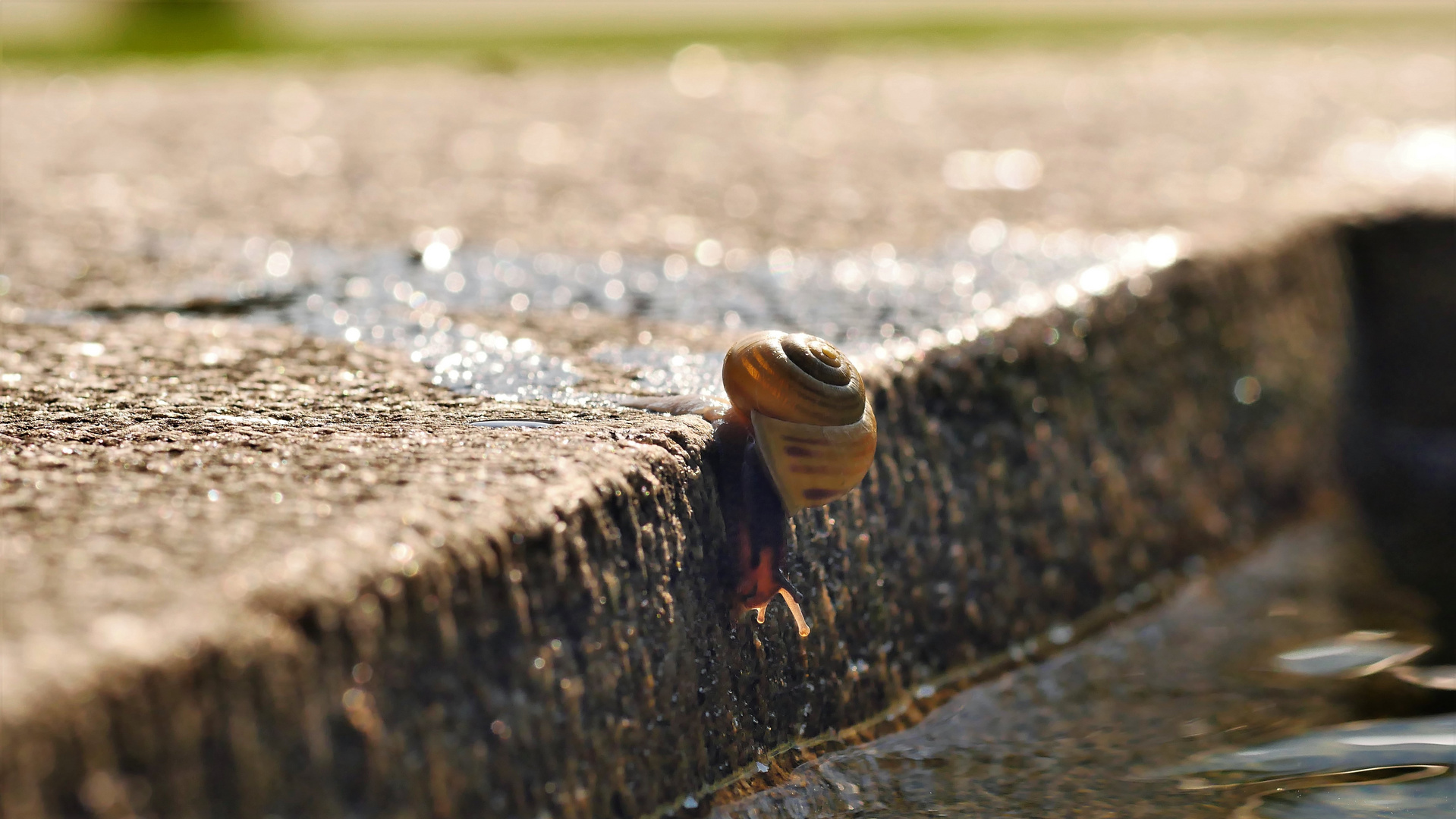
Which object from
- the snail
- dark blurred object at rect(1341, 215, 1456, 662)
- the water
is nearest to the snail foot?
the snail

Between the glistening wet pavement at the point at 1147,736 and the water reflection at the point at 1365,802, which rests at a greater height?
the glistening wet pavement at the point at 1147,736

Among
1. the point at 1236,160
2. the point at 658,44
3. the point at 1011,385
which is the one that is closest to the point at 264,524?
the point at 1011,385

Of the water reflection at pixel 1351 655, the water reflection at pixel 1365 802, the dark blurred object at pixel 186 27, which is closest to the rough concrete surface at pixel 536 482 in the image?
the water reflection at pixel 1351 655

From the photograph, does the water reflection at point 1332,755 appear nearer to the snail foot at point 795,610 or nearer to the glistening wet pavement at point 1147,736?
the glistening wet pavement at point 1147,736

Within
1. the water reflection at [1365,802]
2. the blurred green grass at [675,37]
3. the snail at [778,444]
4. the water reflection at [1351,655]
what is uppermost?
the blurred green grass at [675,37]

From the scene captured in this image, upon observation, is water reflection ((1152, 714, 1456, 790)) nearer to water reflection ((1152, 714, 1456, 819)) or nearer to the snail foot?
water reflection ((1152, 714, 1456, 819))

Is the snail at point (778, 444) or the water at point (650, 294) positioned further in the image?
the water at point (650, 294)
